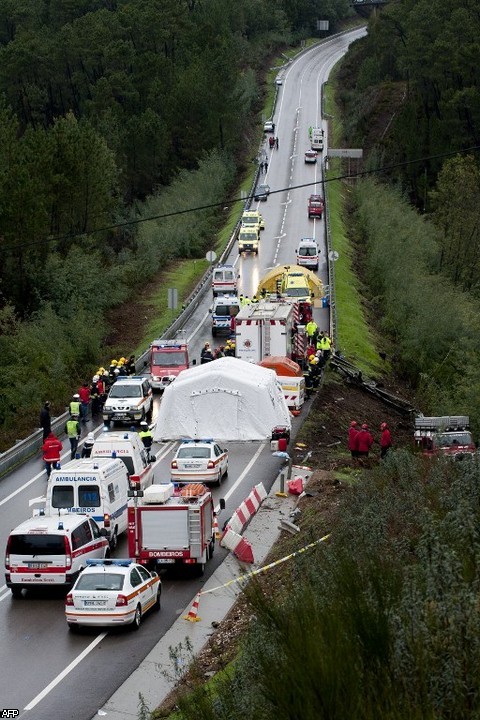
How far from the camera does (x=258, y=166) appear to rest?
4564 inches

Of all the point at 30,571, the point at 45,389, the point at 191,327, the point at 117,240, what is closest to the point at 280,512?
the point at 30,571

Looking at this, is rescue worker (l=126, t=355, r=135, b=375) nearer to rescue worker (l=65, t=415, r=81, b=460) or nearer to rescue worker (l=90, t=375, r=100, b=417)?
rescue worker (l=90, t=375, r=100, b=417)

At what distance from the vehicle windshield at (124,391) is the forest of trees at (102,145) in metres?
3.90

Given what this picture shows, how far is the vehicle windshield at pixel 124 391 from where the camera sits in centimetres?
4253

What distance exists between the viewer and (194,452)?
33500 millimetres

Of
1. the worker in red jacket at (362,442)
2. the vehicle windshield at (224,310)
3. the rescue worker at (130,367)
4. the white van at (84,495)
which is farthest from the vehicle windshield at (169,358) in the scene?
the white van at (84,495)

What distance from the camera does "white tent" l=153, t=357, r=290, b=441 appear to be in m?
39.9

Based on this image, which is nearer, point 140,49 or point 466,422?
point 466,422

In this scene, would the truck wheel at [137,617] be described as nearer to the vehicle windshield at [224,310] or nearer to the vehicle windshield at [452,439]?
the vehicle windshield at [452,439]

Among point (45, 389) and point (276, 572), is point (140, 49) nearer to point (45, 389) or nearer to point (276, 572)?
point (45, 389)

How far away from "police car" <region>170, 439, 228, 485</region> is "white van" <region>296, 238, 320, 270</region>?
42796mm

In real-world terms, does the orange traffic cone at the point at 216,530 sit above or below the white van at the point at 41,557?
below

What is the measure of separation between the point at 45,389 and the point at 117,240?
3884 centimetres

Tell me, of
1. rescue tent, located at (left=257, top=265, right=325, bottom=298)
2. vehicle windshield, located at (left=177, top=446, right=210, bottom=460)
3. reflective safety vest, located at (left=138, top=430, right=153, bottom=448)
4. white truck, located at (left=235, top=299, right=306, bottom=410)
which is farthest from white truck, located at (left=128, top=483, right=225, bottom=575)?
rescue tent, located at (left=257, top=265, right=325, bottom=298)
